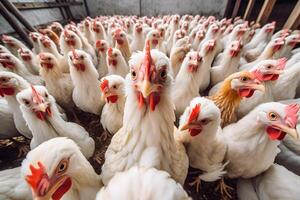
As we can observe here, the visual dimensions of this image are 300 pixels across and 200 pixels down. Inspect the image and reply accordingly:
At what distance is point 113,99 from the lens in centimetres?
141

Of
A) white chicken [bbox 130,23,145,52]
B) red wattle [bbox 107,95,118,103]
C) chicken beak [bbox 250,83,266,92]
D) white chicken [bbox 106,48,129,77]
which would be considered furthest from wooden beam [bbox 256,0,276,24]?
red wattle [bbox 107,95,118,103]

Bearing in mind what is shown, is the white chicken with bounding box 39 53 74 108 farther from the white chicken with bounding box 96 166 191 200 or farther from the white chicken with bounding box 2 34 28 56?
the white chicken with bounding box 96 166 191 200

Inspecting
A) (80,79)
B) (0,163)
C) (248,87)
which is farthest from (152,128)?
(0,163)

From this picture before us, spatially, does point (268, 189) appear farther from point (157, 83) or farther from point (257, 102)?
point (157, 83)

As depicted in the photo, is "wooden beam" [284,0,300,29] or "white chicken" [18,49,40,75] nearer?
"white chicken" [18,49,40,75]

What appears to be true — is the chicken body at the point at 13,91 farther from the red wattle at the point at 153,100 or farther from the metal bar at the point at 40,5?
the metal bar at the point at 40,5

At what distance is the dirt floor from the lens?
137cm

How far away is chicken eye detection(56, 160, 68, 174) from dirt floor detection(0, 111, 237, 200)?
0.84 meters

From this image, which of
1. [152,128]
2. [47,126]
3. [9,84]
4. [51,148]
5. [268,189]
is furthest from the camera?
[9,84]

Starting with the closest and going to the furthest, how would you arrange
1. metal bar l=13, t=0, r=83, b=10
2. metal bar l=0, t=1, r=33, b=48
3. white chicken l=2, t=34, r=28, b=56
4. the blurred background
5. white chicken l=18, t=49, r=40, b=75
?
white chicken l=18, t=49, r=40, b=75 → white chicken l=2, t=34, r=28, b=56 → metal bar l=0, t=1, r=33, b=48 → metal bar l=13, t=0, r=83, b=10 → the blurred background

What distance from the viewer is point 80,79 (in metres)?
1.57

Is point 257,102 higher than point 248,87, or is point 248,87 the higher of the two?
point 248,87

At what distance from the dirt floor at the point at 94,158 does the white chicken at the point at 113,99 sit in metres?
0.33

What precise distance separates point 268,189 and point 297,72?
3.86ft
